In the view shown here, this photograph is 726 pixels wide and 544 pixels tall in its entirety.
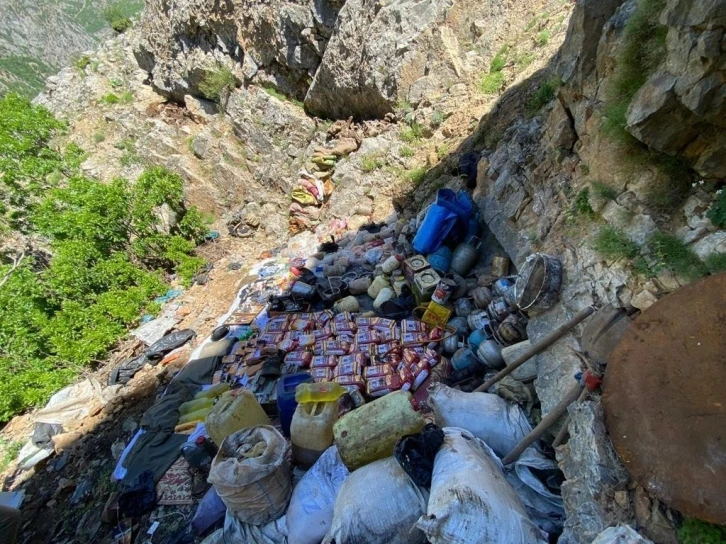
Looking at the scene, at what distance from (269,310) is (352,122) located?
18.4 ft

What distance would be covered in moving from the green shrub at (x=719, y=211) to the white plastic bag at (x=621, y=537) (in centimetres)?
149

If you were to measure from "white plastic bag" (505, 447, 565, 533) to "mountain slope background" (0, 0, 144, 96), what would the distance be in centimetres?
4985

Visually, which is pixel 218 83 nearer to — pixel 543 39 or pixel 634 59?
pixel 543 39

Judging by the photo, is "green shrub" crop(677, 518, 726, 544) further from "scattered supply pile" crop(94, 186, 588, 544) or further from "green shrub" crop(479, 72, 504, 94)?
"green shrub" crop(479, 72, 504, 94)

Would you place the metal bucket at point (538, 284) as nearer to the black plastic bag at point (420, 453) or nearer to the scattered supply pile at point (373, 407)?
the scattered supply pile at point (373, 407)

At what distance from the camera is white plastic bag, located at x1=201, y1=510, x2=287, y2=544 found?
2240 millimetres

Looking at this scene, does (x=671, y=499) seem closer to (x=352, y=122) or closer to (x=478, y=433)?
(x=478, y=433)

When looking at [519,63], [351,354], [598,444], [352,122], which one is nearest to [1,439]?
[351,354]

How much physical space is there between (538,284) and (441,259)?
1619 millimetres

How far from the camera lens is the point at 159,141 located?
1080 centimetres

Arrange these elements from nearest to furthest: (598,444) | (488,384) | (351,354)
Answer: (598,444) → (488,384) → (351,354)

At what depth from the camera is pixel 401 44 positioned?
7113 millimetres

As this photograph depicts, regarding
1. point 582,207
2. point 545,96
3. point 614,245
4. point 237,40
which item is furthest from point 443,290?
point 237,40

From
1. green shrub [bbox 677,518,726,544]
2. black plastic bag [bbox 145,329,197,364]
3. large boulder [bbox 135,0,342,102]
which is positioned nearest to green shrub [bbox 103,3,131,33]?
large boulder [bbox 135,0,342,102]
